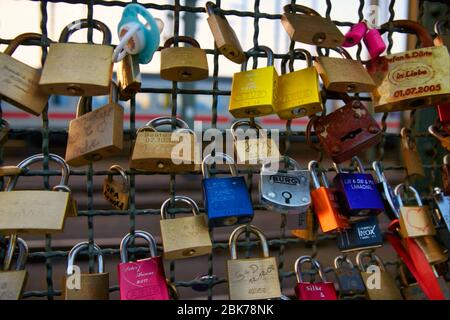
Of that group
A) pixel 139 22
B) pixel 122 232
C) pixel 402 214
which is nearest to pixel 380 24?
pixel 402 214

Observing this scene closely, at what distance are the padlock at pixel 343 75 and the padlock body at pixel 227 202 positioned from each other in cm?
22

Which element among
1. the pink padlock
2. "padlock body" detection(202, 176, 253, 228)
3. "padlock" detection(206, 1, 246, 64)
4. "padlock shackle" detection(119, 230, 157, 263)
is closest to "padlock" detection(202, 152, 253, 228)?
"padlock body" detection(202, 176, 253, 228)

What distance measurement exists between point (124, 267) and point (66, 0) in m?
0.45

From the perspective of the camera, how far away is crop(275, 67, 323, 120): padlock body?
0.77 m

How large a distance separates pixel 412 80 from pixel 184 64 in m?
0.39

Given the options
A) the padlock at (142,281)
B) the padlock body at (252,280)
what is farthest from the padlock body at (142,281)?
the padlock body at (252,280)

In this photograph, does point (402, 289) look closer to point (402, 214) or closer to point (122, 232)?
point (402, 214)

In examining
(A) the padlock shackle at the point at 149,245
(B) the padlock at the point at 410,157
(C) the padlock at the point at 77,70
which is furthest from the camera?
(B) the padlock at the point at 410,157

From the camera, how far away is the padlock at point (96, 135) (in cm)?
68

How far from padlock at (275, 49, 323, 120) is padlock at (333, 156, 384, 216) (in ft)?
0.43

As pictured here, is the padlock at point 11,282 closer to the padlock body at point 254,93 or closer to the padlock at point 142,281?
the padlock at point 142,281

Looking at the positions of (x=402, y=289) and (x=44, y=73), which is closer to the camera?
(x=44, y=73)

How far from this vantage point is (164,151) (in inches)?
28.6

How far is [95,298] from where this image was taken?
71 cm
